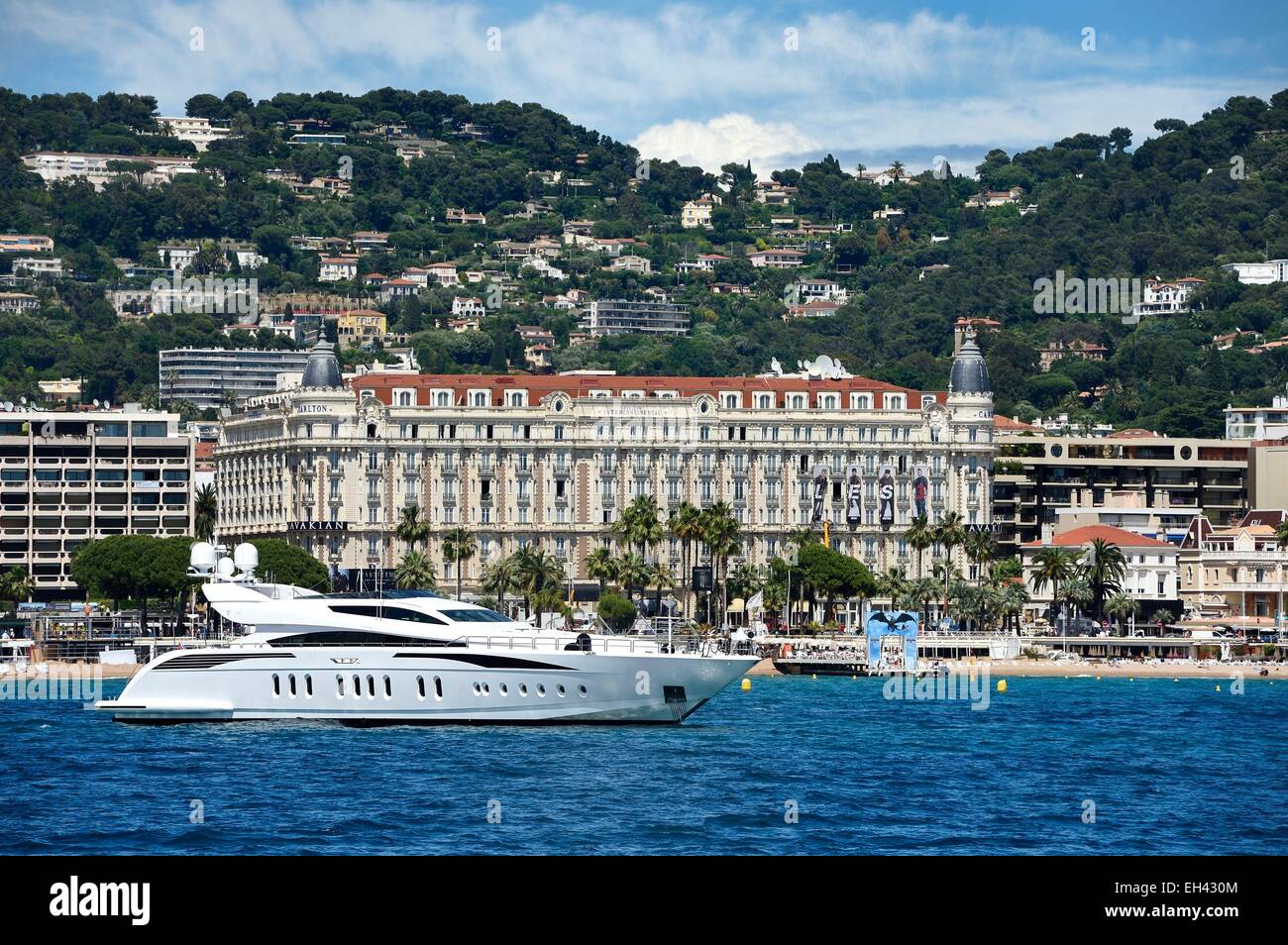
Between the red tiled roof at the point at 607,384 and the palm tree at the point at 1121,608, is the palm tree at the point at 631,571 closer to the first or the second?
the red tiled roof at the point at 607,384

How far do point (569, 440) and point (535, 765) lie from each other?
105169 mm

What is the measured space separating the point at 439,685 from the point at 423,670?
0.65 m

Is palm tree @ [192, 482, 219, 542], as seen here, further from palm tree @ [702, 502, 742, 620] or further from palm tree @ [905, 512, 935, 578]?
palm tree @ [905, 512, 935, 578]

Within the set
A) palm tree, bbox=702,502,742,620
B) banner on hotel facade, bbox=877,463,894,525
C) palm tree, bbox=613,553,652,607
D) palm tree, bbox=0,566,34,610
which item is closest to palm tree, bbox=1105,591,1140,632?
banner on hotel facade, bbox=877,463,894,525

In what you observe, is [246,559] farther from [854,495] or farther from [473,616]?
[854,495]

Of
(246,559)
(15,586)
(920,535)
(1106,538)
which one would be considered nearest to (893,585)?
(920,535)

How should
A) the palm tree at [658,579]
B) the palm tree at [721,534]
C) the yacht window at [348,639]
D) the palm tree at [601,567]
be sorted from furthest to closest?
the palm tree at [658,579], the palm tree at [721,534], the palm tree at [601,567], the yacht window at [348,639]

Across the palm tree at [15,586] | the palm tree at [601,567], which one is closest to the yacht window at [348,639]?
the palm tree at [601,567]

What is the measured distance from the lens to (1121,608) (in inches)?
5817

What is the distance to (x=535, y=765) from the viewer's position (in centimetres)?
5538

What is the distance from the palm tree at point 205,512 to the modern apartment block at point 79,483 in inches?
183

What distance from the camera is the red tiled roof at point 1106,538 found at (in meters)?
156

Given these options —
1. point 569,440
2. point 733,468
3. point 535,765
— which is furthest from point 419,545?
point 535,765
